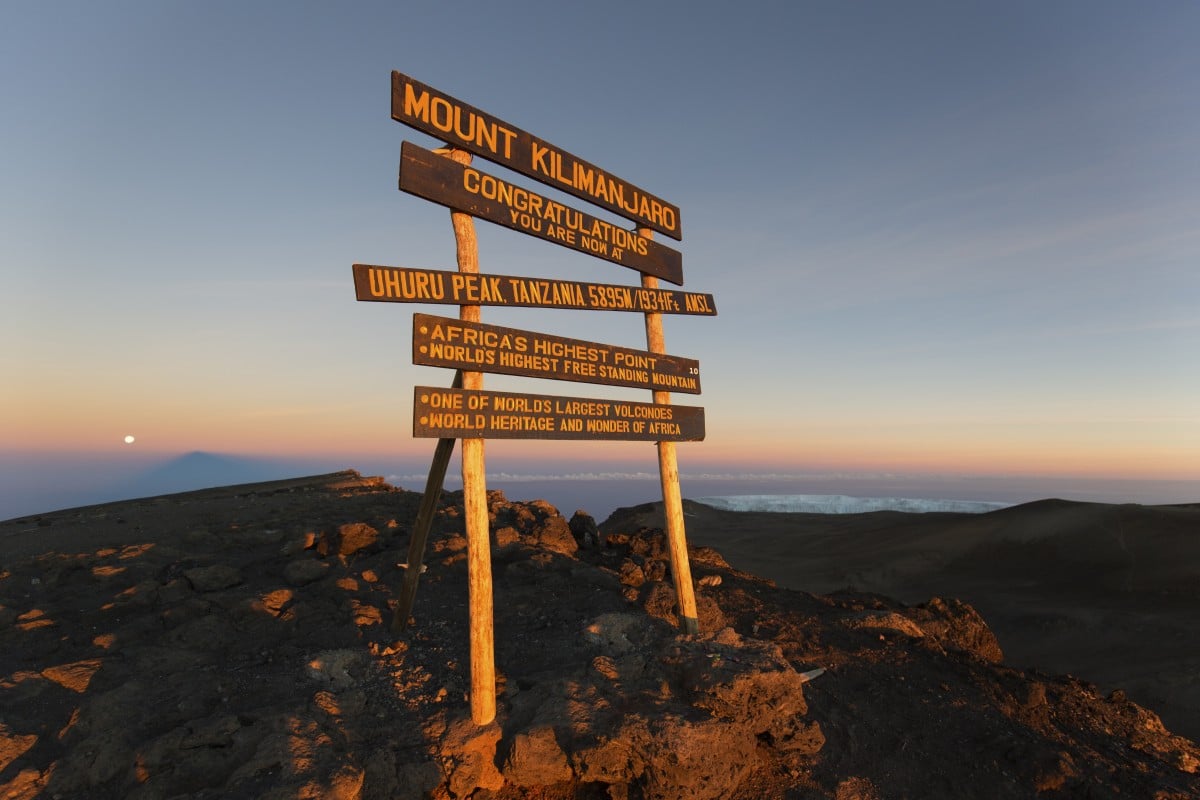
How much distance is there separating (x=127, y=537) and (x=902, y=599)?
1767 cm

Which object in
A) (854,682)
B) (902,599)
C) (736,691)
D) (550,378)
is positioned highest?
(550,378)

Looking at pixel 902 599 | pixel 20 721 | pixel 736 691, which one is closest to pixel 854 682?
pixel 736 691

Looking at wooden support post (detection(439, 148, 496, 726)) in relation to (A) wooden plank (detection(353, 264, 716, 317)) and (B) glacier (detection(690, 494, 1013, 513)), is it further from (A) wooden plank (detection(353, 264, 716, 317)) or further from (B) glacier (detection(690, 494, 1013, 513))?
(B) glacier (detection(690, 494, 1013, 513))

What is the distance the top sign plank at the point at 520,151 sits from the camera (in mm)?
5984

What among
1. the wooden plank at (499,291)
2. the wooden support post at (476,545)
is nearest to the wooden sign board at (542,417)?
the wooden support post at (476,545)

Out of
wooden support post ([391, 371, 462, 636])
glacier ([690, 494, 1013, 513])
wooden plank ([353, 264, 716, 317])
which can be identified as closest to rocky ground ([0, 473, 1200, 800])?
wooden support post ([391, 371, 462, 636])

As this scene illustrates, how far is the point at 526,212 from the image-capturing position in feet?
22.6

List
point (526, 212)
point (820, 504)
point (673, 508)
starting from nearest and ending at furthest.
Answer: point (526, 212), point (673, 508), point (820, 504)

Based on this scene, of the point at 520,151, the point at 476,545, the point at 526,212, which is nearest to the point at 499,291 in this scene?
the point at 526,212

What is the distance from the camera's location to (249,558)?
36.0 feet

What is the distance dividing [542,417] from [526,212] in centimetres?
208

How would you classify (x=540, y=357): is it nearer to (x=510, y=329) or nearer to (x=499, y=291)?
(x=510, y=329)

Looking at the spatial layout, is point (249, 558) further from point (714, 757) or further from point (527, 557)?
point (714, 757)

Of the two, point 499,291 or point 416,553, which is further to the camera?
point 416,553
